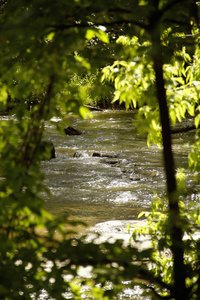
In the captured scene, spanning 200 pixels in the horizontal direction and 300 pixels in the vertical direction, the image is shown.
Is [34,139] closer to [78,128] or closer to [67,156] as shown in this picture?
[67,156]

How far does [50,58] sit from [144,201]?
593 centimetres

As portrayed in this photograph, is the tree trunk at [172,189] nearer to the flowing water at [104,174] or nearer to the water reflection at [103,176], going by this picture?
the flowing water at [104,174]

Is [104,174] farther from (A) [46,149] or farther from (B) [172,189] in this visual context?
(A) [46,149]

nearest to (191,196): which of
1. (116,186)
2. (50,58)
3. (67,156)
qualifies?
(116,186)

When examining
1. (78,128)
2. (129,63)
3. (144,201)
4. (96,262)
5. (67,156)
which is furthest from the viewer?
(78,128)

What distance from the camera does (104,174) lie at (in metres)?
8.68

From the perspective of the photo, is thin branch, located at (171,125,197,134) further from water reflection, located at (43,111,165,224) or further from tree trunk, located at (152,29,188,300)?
tree trunk, located at (152,29,188,300)

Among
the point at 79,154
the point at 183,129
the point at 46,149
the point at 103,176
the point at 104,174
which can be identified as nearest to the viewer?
the point at 46,149

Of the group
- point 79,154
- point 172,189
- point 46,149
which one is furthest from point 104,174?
point 46,149

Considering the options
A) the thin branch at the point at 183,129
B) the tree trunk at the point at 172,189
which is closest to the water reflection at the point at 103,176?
the thin branch at the point at 183,129

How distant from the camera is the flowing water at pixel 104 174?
6594mm

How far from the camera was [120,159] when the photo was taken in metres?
9.80

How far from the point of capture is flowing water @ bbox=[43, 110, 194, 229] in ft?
21.6

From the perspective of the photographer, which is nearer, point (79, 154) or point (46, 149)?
point (46, 149)
